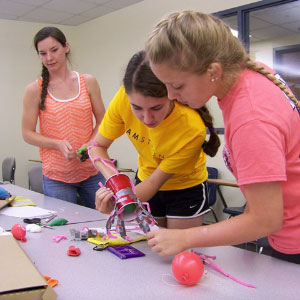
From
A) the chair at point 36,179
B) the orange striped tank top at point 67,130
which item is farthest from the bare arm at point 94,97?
the chair at point 36,179

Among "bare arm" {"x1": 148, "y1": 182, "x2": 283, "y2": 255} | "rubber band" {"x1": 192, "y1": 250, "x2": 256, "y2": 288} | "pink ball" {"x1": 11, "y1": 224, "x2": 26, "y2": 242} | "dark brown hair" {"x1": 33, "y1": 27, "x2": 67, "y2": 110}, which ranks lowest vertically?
"rubber band" {"x1": 192, "y1": 250, "x2": 256, "y2": 288}

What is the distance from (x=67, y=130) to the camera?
2.07 meters

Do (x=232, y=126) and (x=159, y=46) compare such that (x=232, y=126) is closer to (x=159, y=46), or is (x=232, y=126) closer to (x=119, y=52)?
(x=159, y=46)

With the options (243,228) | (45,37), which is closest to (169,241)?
(243,228)

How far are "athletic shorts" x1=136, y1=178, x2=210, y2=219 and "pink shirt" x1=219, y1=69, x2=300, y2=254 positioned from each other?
2.12 ft

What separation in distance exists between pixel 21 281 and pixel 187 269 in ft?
1.22

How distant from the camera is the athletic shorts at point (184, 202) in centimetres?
157

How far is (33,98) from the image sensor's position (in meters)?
2.09

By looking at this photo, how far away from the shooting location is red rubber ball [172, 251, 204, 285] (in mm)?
911

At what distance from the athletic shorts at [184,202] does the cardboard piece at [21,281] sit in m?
0.75

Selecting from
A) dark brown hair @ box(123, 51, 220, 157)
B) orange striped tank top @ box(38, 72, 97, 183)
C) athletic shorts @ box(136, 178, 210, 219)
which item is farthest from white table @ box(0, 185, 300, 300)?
orange striped tank top @ box(38, 72, 97, 183)

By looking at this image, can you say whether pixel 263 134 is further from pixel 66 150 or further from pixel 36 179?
pixel 36 179

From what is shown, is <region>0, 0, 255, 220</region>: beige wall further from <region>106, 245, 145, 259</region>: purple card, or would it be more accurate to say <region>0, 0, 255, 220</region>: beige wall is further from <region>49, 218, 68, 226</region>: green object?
<region>106, 245, 145, 259</region>: purple card

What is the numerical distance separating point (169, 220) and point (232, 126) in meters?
0.83
